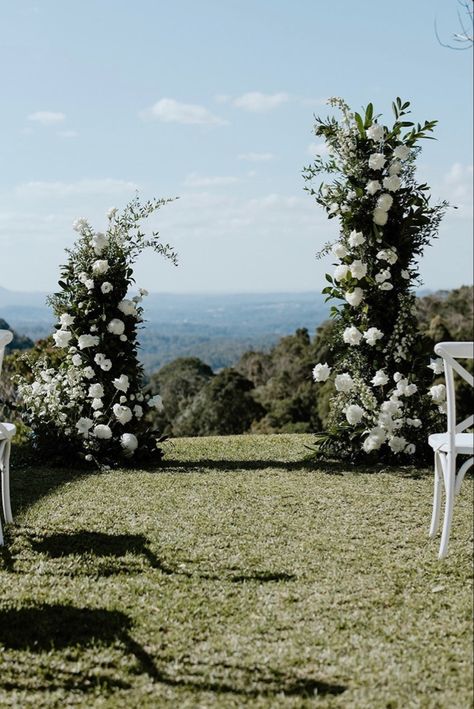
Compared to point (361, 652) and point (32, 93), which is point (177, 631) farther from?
point (32, 93)

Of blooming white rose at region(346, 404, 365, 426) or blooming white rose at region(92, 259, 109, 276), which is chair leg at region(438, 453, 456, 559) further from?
blooming white rose at region(92, 259, 109, 276)

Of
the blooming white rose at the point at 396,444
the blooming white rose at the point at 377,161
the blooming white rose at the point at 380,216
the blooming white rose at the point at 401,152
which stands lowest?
the blooming white rose at the point at 396,444

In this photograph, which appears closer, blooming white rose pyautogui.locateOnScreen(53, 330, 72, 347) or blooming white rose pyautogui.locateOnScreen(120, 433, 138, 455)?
blooming white rose pyautogui.locateOnScreen(120, 433, 138, 455)

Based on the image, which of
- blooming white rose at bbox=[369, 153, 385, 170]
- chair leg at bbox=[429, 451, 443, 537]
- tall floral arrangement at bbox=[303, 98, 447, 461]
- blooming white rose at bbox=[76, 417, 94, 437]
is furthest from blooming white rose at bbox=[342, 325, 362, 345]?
chair leg at bbox=[429, 451, 443, 537]

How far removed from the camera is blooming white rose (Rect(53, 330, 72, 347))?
7320mm

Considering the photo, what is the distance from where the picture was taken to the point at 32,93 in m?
13.4

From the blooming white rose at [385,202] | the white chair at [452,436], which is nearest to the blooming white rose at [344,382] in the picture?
the blooming white rose at [385,202]

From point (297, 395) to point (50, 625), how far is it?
70.1ft

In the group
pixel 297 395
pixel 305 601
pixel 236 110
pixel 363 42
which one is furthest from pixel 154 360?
pixel 305 601

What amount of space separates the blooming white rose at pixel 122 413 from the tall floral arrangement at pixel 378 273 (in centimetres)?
176

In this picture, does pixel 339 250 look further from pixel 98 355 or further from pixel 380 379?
pixel 98 355

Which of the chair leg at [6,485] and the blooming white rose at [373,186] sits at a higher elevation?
the blooming white rose at [373,186]

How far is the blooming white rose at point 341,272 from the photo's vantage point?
23.3 feet

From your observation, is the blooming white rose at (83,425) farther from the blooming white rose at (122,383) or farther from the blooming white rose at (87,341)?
the blooming white rose at (87,341)
